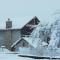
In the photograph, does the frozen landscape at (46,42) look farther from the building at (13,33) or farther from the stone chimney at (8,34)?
the stone chimney at (8,34)

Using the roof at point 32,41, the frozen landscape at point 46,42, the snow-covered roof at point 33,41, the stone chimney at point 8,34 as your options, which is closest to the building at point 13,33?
the stone chimney at point 8,34

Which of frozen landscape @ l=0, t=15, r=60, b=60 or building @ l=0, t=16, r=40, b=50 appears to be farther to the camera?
building @ l=0, t=16, r=40, b=50

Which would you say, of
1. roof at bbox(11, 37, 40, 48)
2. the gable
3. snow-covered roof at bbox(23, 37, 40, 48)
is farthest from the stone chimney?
snow-covered roof at bbox(23, 37, 40, 48)

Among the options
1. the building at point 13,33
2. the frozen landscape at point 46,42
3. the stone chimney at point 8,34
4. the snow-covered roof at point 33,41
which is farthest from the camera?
the building at point 13,33

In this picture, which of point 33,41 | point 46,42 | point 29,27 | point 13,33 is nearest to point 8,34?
point 13,33

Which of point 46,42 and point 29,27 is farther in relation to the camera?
point 29,27

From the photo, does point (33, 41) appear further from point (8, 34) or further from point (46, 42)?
point (8, 34)

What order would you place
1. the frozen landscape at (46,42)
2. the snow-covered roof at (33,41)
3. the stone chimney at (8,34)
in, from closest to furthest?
the frozen landscape at (46,42)
the snow-covered roof at (33,41)
the stone chimney at (8,34)

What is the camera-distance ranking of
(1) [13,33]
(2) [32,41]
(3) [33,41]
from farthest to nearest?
(1) [13,33]
(2) [32,41]
(3) [33,41]

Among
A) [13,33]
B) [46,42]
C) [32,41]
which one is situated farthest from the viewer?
[13,33]

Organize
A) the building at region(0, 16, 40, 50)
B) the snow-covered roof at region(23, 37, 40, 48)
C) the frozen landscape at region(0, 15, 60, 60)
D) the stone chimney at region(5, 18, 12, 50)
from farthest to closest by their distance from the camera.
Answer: the building at region(0, 16, 40, 50), the stone chimney at region(5, 18, 12, 50), the snow-covered roof at region(23, 37, 40, 48), the frozen landscape at region(0, 15, 60, 60)

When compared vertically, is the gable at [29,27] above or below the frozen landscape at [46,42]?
above

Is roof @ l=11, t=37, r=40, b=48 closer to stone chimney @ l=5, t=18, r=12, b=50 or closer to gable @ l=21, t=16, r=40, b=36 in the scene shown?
stone chimney @ l=5, t=18, r=12, b=50

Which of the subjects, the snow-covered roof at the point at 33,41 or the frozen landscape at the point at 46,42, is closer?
the frozen landscape at the point at 46,42
